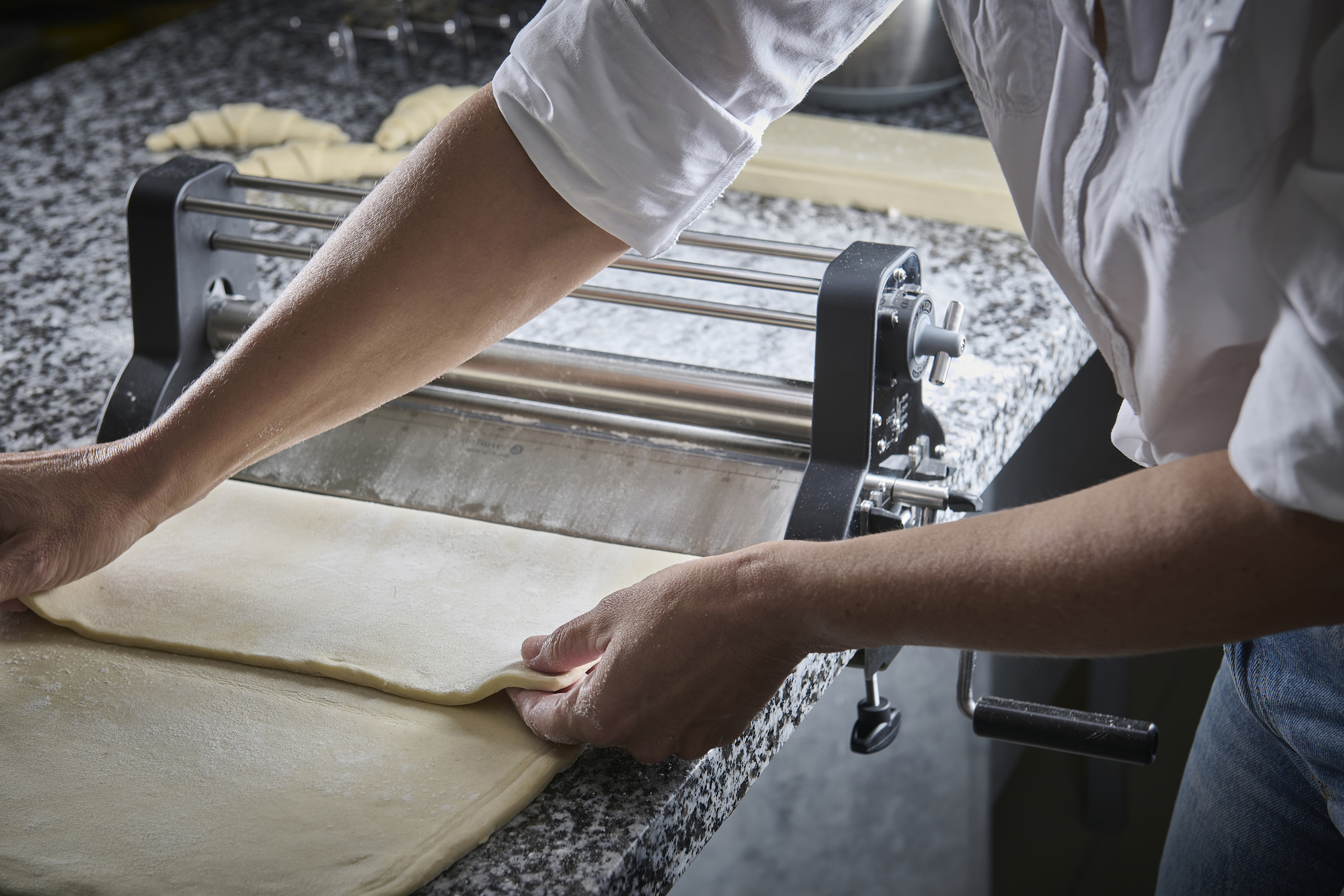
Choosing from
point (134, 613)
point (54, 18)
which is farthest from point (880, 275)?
point (54, 18)

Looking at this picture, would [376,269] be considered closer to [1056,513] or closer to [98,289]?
[1056,513]

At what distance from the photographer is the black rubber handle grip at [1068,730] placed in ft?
2.71

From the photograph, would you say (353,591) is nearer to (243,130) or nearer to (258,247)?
(258,247)

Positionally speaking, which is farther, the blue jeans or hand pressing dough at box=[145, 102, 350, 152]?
hand pressing dough at box=[145, 102, 350, 152]

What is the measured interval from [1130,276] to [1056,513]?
142mm

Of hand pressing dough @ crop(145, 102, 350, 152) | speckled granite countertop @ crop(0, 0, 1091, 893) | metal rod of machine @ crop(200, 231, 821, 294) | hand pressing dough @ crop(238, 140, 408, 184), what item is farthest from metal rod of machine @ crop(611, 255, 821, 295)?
hand pressing dough @ crop(145, 102, 350, 152)

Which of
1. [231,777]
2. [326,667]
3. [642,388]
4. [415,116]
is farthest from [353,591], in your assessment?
[415,116]

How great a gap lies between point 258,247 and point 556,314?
1.17 feet

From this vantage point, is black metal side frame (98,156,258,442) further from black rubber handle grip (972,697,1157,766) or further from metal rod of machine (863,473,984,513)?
black rubber handle grip (972,697,1157,766)

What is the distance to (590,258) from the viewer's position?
0.94 meters

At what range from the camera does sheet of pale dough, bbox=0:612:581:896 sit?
70 cm

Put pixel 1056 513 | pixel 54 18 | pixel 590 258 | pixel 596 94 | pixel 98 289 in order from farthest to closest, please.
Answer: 1. pixel 54 18
2. pixel 98 289
3. pixel 590 258
4. pixel 596 94
5. pixel 1056 513

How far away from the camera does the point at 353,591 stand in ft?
3.10

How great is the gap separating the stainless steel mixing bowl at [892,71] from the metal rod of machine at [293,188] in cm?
99
